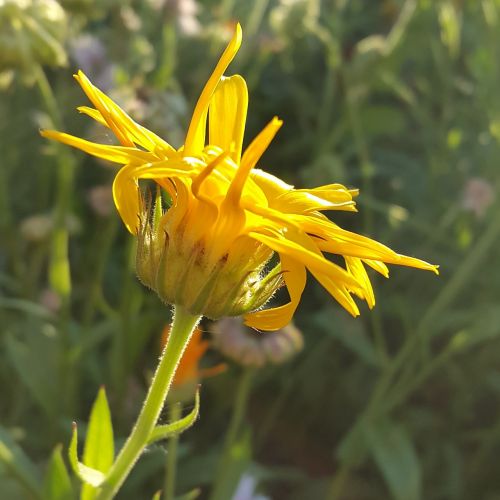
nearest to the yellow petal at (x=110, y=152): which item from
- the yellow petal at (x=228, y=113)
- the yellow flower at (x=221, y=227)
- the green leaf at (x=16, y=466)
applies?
the yellow flower at (x=221, y=227)

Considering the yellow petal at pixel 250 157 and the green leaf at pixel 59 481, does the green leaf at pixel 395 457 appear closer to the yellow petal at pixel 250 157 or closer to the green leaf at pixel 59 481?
the green leaf at pixel 59 481

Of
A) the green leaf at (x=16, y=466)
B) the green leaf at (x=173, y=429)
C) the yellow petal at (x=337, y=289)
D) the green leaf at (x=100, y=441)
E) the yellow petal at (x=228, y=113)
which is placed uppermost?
the yellow petal at (x=228, y=113)

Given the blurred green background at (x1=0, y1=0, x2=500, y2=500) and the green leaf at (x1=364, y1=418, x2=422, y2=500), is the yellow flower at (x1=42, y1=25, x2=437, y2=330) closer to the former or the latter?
the blurred green background at (x1=0, y1=0, x2=500, y2=500)

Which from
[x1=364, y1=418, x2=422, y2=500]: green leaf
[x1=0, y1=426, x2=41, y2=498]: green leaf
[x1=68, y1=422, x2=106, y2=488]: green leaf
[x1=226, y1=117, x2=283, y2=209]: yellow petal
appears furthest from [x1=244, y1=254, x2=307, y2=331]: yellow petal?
[x1=364, y1=418, x2=422, y2=500]: green leaf

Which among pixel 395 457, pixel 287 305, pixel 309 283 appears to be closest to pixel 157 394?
pixel 287 305

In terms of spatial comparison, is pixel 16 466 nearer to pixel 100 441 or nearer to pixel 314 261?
pixel 100 441

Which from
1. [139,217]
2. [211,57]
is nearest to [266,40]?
[211,57]

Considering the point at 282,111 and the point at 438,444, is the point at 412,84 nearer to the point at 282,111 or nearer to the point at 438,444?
the point at 282,111
